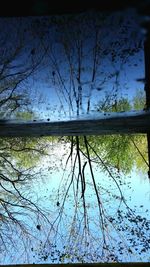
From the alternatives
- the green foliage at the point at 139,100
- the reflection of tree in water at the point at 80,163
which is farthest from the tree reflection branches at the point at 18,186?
the green foliage at the point at 139,100

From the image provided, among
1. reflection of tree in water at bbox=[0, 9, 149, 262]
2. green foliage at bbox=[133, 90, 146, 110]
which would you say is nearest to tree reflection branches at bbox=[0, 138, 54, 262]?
reflection of tree in water at bbox=[0, 9, 149, 262]

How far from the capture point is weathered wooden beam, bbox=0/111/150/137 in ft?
8.36

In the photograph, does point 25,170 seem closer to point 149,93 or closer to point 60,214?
point 60,214

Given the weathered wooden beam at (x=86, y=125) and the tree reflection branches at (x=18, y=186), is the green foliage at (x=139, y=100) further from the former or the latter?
the tree reflection branches at (x=18, y=186)

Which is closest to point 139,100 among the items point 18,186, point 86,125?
point 86,125

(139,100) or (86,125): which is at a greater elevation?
(139,100)

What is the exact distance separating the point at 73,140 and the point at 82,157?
171 millimetres

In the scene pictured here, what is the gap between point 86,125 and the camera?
2.60 metres

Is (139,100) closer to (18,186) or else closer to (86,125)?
(86,125)

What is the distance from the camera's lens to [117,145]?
2947 millimetres

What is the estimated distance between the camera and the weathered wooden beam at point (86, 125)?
2547 millimetres

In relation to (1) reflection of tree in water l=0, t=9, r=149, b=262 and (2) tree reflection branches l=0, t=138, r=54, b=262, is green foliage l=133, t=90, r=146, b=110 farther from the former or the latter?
(2) tree reflection branches l=0, t=138, r=54, b=262

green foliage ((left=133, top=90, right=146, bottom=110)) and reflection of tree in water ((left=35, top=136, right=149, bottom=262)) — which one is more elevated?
green foliage ((left=133, top=90, right=146, bottom=110))

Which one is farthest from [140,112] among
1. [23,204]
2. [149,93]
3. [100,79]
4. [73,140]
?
[23,204]
